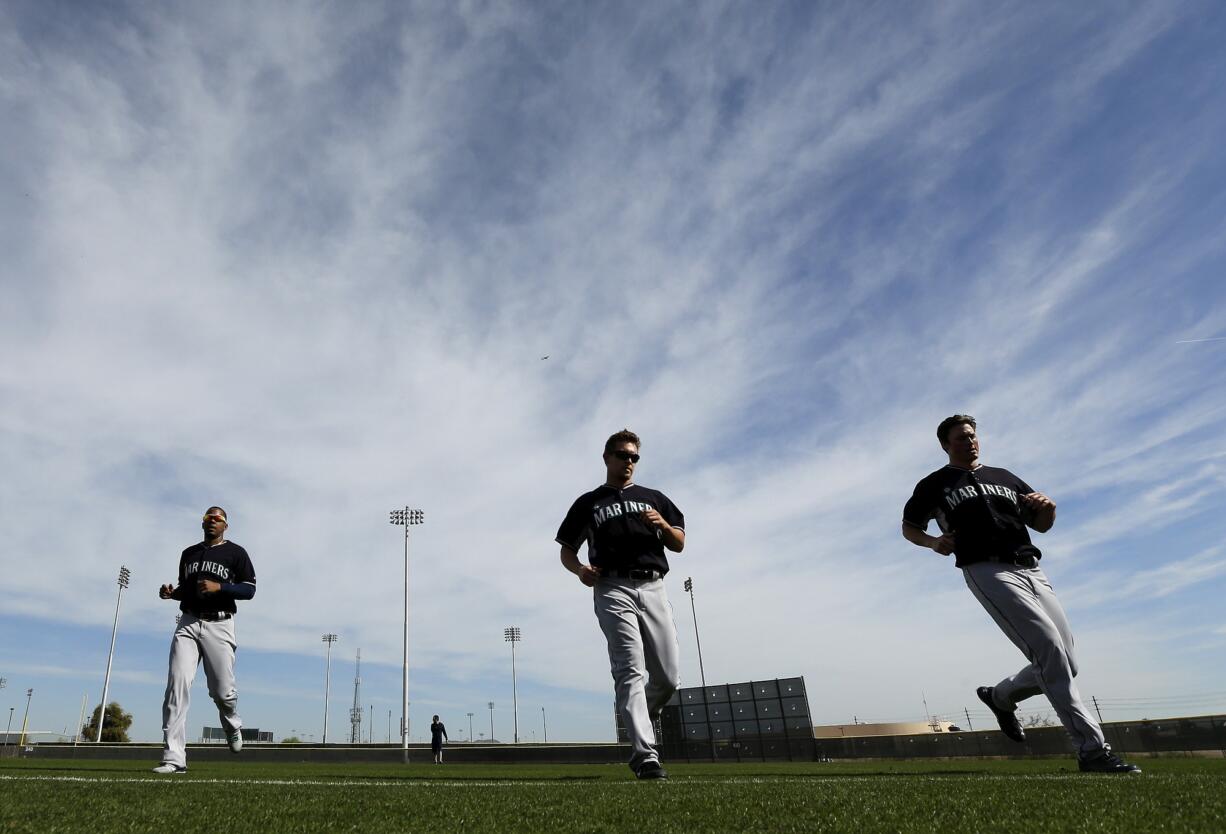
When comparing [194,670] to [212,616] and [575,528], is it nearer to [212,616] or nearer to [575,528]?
[212,616]

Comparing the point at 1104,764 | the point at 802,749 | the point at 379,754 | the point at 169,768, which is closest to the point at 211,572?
the point at 169,768

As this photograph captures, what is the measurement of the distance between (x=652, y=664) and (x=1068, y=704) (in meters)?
2.71

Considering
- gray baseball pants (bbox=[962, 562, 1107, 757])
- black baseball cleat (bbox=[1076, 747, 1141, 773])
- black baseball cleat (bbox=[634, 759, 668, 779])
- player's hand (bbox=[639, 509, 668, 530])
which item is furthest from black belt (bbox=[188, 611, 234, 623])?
black baseball cleat (bbox=[1076, 747, 1141, 773])

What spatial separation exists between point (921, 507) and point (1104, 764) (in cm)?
191

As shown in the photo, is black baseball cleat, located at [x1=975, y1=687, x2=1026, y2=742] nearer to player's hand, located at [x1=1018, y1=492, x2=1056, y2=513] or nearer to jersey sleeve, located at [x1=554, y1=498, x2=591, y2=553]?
player's hand, located at [x1=1018, y1=492, x2=1056, y2=513]

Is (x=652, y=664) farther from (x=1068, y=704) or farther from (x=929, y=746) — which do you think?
(x=929, y=746)

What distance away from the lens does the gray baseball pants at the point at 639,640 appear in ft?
15.9

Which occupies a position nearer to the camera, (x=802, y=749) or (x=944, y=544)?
(x=944, y=544)

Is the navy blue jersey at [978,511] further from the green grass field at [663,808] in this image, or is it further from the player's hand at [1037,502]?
the green grass field at [663,808]

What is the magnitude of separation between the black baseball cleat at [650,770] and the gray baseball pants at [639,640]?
1.10ft

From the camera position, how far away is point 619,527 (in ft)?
17.1

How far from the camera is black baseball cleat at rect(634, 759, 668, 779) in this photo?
434 cm

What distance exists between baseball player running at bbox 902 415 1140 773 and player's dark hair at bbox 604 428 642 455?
2.15 meters

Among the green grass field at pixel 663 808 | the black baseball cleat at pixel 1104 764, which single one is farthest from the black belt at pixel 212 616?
the black baseball cleat at pixel 1104 764
